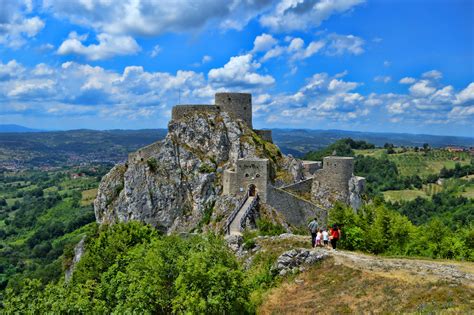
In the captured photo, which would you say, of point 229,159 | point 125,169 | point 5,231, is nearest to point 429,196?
point 229,159

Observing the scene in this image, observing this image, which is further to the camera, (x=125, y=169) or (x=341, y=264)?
(x=125, y=169)

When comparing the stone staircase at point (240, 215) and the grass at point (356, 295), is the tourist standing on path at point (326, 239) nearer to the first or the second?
the grass at point (356, 295)

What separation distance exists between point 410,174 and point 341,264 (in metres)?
133

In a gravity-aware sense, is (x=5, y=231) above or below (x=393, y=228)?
below

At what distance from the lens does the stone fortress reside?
160 feet

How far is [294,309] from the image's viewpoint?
2241cm

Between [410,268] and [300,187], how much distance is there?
30.4 metres

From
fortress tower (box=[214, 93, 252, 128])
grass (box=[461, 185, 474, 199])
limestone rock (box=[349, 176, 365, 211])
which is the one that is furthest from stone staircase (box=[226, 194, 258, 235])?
grass (box=[461, 185, 474, 199])

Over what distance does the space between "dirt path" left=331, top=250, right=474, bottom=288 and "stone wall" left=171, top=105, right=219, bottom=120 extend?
124 ft

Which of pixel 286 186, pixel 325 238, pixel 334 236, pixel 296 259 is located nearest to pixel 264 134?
pixel 286 186

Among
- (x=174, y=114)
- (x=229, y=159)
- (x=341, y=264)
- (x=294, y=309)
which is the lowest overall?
(x=294, y=309)

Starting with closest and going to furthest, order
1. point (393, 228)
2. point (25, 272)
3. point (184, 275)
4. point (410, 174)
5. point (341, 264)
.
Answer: point (184, 275) → point (341, 264) → point (393, 228) → point (25, 272) → point (410, 174)

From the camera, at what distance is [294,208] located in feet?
162

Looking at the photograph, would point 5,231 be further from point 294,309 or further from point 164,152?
point 294,309
